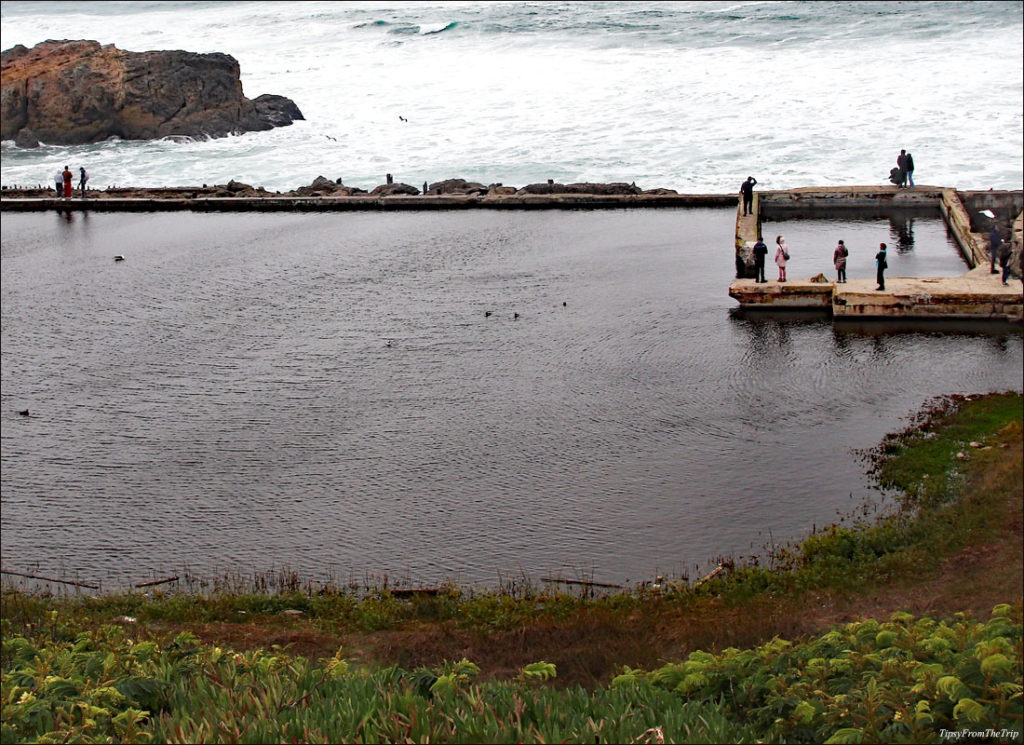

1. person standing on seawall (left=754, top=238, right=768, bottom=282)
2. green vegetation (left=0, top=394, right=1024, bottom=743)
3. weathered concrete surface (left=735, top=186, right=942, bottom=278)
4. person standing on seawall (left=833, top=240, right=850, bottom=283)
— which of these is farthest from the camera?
weathered concrete surface (left=735, top=186, right=942, bottom=278)

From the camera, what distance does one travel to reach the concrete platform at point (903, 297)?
24156mm

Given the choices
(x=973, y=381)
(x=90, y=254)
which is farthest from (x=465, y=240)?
(x=973, y=381)

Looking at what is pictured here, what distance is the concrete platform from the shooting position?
24156 millimetres

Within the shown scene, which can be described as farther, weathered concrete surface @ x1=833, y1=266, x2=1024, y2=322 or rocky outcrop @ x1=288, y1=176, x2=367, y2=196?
rocky outcrop @ x1=288, y1=176, x2=367, y2=196

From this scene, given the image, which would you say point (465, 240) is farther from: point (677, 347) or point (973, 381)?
point (973, 381)

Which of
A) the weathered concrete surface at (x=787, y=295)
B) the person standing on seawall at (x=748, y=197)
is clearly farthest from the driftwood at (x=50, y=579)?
the person standing on seawall at (x=748, y=197)

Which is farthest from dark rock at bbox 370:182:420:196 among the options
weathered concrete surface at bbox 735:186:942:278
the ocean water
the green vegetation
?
the green vegetation

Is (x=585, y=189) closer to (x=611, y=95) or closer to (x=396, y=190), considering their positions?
(x=396, y=190)

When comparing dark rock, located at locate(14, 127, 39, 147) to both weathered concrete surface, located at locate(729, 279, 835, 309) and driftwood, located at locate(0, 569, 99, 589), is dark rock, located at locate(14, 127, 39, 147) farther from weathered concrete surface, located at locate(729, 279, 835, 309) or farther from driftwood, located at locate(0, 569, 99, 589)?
driftwood, located at locate(0, 569, 99, 589)

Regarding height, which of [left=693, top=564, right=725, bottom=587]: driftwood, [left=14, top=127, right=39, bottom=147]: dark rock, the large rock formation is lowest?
[left=693, top=564, right=725, bottom=587]: driftwood

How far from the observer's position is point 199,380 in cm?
2261

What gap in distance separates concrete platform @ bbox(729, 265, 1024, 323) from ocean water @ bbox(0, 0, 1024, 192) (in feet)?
66.9

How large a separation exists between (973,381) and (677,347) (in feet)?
17.6

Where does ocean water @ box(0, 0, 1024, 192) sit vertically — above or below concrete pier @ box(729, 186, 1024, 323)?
above
